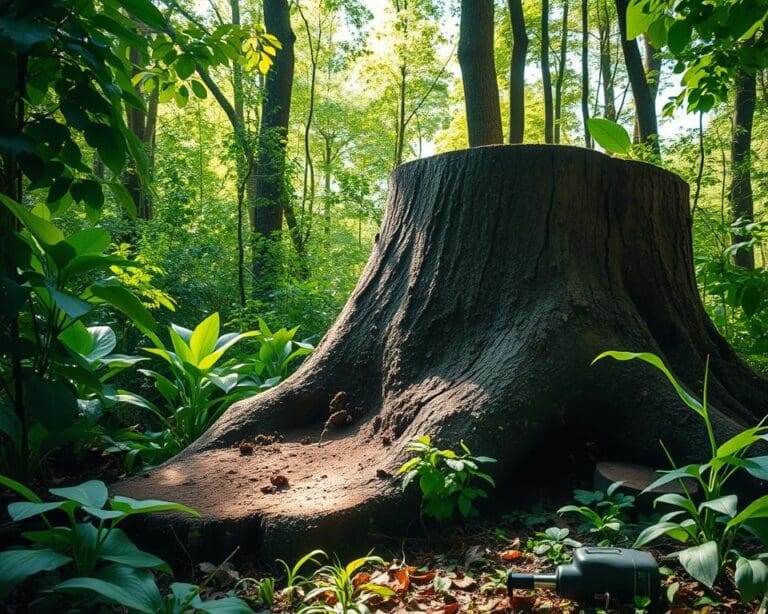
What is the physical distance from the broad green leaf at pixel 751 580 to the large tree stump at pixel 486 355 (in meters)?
0.89

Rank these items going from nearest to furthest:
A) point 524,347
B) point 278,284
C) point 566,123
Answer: point 524,347
point 278,284
point 566,123

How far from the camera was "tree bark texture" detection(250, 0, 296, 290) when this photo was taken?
8852mm

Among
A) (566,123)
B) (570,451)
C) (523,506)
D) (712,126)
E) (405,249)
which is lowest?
(523,506)

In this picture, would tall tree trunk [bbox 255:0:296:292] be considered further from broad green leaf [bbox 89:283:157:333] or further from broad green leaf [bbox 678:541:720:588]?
broad green leaf [bbox 678:541:720:588]

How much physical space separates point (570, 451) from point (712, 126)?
41.4 ft

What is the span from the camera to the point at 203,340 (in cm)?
426

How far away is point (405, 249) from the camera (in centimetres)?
340

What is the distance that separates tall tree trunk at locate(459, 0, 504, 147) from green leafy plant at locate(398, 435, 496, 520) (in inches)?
272

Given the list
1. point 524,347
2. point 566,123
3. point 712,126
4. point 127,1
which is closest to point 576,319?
point 524,347

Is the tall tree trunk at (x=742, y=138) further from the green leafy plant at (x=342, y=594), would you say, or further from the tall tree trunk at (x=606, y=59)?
the green leafy plant at (x=342, y=594)

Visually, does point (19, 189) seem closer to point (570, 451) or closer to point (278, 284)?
point (570, 451)

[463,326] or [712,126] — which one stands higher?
[712,126]

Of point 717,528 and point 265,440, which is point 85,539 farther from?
point 717,528

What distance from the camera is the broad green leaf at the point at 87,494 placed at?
1.76 m
